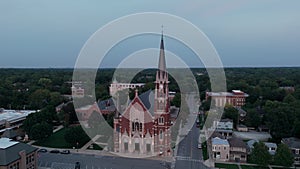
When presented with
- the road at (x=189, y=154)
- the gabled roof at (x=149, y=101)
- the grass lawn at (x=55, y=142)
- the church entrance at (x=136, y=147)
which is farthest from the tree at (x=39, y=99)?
the road at (x=189, y=154)

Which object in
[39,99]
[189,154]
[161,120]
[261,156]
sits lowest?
[189,154]

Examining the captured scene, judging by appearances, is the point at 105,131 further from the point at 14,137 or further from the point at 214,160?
the point at 214,160

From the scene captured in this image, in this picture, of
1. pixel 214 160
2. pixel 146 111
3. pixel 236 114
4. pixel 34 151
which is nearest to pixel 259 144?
pixel 214 160

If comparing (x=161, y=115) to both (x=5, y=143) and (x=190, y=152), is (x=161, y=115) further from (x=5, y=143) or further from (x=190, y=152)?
(x=5, y=143)

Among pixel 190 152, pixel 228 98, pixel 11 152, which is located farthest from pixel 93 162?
pixel 228 98

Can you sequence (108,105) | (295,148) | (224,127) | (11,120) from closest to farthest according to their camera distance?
(295,148)
(224,127)
(11,120)
(108,105)

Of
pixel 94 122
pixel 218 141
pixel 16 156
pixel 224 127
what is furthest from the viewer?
pixel 224 127
